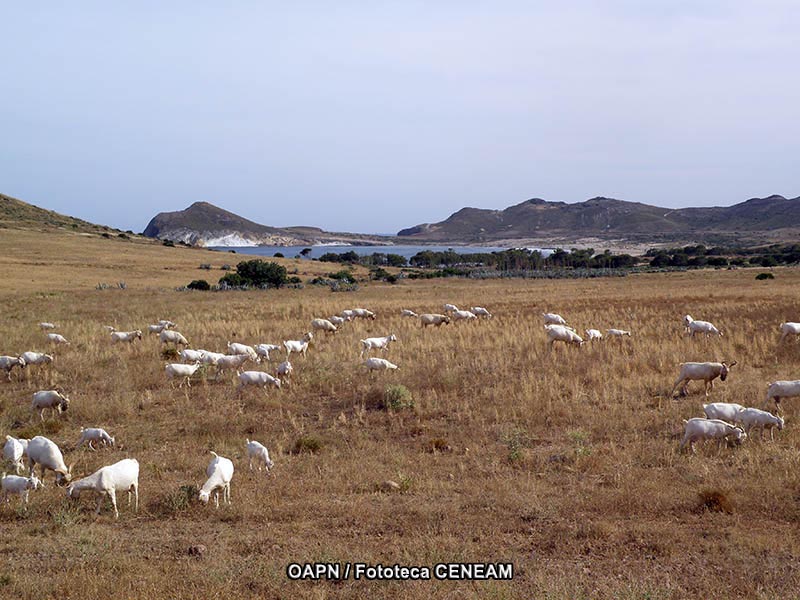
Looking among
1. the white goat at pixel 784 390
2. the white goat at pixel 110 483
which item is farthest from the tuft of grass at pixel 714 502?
the white goat at pixel 110 483

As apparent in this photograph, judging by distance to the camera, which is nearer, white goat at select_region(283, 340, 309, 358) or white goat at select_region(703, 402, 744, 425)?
white goat at select_region(703, 402, 744, 425)

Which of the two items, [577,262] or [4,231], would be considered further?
[577,262]

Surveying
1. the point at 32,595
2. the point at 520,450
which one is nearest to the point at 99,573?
the point at 32,595

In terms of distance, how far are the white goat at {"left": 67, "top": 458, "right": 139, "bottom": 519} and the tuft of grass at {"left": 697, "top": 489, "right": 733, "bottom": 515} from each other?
6995 mm

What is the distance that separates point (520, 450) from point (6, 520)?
23.3ft

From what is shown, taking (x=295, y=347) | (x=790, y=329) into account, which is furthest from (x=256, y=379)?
(x=790, y=329)

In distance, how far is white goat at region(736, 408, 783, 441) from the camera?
10953 millimetres

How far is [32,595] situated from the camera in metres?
6.28

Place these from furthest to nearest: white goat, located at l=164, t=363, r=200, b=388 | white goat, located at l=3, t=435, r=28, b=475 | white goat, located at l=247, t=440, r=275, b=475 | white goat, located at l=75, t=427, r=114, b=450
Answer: white goat, located at l=164, t=363, r=200, b=388 → white goat, located at l=75, t=427, r=114, b=450 → white goat, located at l=247, t=440, r=275, b=475 → white goat, located at l=3, t=435, r=28, b=475

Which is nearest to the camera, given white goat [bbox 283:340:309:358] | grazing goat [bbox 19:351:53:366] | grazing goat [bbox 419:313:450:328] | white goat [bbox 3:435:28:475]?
white goat [bbox 3:435:28:475]

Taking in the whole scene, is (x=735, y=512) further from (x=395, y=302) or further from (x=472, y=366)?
(x=395, y=302)

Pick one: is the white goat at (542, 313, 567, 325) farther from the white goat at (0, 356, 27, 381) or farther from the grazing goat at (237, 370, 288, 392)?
the white goat at (0, 356, 27, 381)

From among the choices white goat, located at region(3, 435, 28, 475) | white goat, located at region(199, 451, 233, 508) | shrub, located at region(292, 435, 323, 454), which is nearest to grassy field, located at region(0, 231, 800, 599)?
shrub, located at region(292, 435, 323, 454)

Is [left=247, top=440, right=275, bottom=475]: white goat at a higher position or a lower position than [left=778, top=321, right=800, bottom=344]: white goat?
lower
